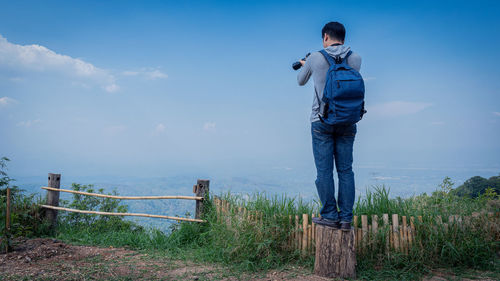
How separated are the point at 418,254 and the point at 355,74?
2338 mm

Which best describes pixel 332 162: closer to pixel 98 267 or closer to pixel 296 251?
pixel 296 251

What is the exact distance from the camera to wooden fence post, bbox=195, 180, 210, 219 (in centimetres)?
580

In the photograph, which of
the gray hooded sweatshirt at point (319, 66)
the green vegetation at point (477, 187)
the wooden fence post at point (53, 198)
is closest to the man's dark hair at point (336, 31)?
the gray hooded sweatshirt at point (319, 66)

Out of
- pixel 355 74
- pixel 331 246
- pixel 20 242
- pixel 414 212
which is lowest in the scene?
pixel 20 242

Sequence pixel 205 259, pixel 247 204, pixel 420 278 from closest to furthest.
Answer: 1. pixel 420 278
2. pixel 205 259
3. pixel 247 204

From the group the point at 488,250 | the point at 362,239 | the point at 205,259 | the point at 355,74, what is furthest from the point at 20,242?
the point at 488,250

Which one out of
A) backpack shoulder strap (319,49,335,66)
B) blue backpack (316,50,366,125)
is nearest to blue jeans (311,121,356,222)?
blue backpack (316,50,366,125)

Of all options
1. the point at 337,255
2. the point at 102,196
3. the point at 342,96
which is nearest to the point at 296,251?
the point at 337,255

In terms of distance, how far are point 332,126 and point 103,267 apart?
3.33 meters

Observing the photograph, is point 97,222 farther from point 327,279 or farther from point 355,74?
point 355,74

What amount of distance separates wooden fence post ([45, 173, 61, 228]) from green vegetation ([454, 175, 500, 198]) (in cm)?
774

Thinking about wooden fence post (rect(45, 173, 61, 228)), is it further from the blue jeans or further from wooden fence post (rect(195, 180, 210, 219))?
the blue jeans

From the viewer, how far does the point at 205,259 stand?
14.8 ft

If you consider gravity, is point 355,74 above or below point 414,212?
above
